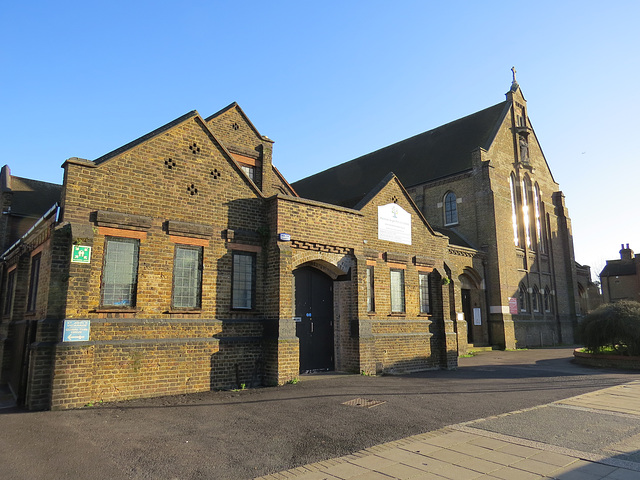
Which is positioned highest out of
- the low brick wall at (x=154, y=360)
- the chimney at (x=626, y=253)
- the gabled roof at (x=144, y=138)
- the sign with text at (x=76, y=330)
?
the chimney at (x=626, y=253)

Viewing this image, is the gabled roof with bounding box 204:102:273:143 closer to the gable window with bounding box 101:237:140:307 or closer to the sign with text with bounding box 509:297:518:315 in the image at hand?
the gable window with bounding box 101:237:140:307

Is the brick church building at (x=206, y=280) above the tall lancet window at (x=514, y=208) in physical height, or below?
below

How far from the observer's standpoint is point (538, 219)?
31.6m

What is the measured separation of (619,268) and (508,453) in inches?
2411

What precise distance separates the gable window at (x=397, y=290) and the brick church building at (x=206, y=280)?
0.07 m

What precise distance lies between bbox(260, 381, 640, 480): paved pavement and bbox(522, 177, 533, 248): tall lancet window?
24.3 metres

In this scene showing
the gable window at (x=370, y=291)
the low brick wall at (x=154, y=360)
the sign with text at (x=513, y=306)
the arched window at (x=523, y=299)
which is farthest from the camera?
the arched window at (x=523, y=299)

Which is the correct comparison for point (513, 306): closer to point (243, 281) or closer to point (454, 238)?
point (454, 238)

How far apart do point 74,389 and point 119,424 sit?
1.85 metres

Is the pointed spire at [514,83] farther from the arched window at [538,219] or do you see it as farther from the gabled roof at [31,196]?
the gabled roof at [31,196]

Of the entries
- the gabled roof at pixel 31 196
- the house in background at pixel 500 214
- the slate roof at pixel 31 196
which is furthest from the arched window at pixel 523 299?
the gabled roof at pixel 31 196

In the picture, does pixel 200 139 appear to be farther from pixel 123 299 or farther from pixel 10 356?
pixel 10 356

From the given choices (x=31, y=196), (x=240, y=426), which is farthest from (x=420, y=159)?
(x=240, y=426)

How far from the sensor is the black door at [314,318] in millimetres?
12453
